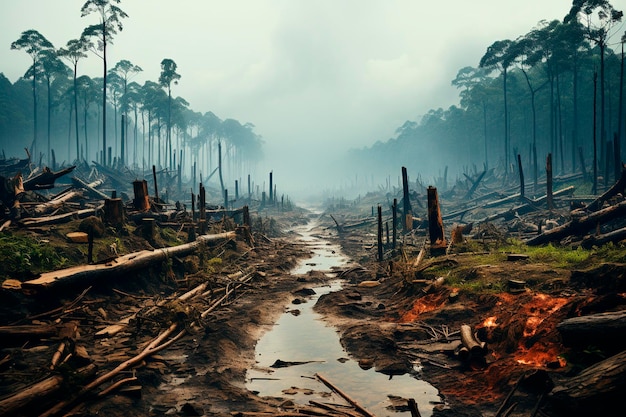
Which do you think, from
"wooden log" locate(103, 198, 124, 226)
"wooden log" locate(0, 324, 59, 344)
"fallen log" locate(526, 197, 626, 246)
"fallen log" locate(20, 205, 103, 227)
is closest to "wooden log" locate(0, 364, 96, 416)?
"wooden log" locate(0, 324, 59, 344)

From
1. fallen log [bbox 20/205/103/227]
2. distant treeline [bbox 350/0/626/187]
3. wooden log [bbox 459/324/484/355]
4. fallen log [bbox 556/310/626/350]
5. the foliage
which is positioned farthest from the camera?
distant treeline [bbox 350/0/626/187]

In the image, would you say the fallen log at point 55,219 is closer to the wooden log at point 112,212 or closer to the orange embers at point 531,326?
the wooden log at point 112,212

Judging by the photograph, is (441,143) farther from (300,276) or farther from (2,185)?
(2,185)

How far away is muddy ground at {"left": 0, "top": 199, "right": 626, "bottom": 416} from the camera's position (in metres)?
5.85

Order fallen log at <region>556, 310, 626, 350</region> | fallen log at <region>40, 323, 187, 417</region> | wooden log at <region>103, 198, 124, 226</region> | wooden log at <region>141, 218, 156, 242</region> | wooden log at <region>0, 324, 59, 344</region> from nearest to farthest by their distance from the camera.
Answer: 1. fallen log at <region>40, 323, 187, 417</region>
2. fallen log at <region>556, 310, 626, 350</region>
3. wooden log at <region>0, 324, 59, 344</region>
4. wooden log at <region>103, 198, 124, 226</region>
5. wooden log at <region>141, 218, 156, 242</region>

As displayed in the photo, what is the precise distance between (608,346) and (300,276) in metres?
13.2

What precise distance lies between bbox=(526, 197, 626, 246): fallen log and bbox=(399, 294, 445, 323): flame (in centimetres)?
720

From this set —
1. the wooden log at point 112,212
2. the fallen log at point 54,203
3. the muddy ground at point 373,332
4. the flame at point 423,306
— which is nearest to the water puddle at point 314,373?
the muddy ground at point 373,332

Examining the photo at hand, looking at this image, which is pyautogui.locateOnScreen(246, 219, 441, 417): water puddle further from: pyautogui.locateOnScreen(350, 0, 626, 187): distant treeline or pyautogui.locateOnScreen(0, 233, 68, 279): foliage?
pyautogui.locateOnScreen(350, 0, 626, 187): distant treeline

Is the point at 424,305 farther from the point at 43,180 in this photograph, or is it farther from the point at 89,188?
the point at 89,188

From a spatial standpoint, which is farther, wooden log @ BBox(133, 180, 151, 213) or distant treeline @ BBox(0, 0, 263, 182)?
distant treeline @ BBox(0, 0, 263, 182)

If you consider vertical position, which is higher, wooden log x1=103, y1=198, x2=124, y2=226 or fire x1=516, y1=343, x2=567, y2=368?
wooden log x1=103, y1=198, x2=124, y2=226

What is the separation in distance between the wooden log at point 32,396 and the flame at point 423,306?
782 centimetres

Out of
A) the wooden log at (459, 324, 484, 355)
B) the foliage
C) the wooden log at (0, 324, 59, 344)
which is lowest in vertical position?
the wooden log at (459, 324, 484, 355)
